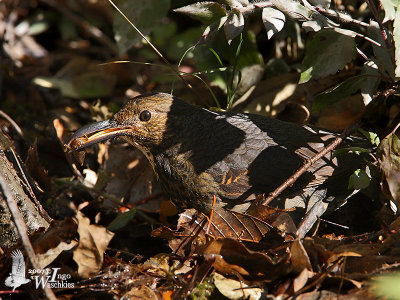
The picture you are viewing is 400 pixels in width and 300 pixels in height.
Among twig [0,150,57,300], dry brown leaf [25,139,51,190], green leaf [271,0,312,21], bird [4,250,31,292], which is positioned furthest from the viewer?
dry brown leaf [25,139,51,190]

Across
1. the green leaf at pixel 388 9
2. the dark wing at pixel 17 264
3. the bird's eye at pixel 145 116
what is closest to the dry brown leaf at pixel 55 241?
the dark wing at pixel 17 264

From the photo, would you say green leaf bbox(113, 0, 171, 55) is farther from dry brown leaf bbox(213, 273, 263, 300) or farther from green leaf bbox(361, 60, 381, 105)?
dry brown leaf bbox(213, 273, 263, 300)

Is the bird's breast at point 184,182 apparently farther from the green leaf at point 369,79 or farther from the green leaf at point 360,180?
the green leaf at point 369,79

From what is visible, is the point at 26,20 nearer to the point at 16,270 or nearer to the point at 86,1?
the point at 86,1

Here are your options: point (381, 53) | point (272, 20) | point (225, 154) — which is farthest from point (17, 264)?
point (381, 53)

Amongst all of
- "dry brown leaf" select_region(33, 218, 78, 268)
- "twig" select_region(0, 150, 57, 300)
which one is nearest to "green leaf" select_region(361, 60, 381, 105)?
"dry brown leaf" select_region(33, 218, 78, 268)
